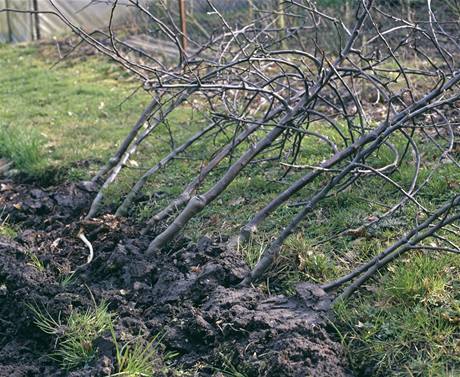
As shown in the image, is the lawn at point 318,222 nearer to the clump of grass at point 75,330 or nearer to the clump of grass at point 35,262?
the clump of grass at point 35,262

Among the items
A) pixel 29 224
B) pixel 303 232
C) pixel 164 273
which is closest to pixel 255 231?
pixel 303 232

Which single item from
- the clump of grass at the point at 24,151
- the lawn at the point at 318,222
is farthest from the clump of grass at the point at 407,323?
the clump of grass at the point at 24,151

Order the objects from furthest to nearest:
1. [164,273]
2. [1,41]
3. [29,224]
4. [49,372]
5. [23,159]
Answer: [1,41], [23,159], [29,224], [164,273], [49,372]

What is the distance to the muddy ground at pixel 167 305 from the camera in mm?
3107

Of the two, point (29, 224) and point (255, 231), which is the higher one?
point (255, 231)

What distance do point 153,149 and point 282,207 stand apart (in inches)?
88.7

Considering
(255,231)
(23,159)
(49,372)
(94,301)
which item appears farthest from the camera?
(23,159)

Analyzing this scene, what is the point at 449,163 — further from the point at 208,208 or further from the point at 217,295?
the point at 217,295

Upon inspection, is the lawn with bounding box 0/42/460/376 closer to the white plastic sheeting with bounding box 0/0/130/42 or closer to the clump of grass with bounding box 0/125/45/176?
the clump of grass with bounding box 0/125/45/176

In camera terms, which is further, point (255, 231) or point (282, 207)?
point (282, 207)

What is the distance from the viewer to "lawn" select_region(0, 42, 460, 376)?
3088 mm

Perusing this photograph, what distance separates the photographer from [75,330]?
3.39 m

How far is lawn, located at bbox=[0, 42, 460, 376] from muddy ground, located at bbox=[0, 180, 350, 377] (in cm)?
19

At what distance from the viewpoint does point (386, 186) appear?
463 cm
